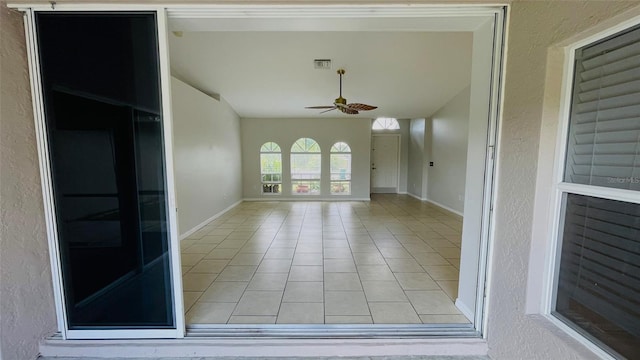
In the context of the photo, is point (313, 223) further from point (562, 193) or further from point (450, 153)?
point (562, 193)

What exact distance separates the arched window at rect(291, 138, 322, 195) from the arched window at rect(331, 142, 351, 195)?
1.37 ft

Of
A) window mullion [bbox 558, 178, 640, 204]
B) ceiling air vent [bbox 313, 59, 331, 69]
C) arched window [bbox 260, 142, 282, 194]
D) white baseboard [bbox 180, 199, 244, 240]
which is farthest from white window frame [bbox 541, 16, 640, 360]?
arched window [bbox 260, 142, 282, 194]

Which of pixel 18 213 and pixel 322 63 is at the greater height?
pixel 322 63

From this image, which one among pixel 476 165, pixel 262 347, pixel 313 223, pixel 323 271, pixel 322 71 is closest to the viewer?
pixel 262 347

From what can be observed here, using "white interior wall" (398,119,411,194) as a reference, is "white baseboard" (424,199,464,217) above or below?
below

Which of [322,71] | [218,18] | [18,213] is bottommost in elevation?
[18,213]

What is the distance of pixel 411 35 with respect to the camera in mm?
3693

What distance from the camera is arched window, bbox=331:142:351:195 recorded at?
7.68 m

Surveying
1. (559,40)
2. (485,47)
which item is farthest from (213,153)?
(559,40)

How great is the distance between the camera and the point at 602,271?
4.15 ft

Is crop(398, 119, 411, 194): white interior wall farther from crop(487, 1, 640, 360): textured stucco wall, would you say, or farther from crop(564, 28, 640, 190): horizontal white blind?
crop(564, 28, 640, 190): horizontal white blind

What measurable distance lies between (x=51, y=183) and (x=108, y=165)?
14.3 inches

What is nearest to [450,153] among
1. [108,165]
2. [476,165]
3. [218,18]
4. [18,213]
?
[476,165]

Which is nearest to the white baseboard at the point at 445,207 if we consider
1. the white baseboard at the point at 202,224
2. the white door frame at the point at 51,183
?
the white baseboard at the point at 202,224
